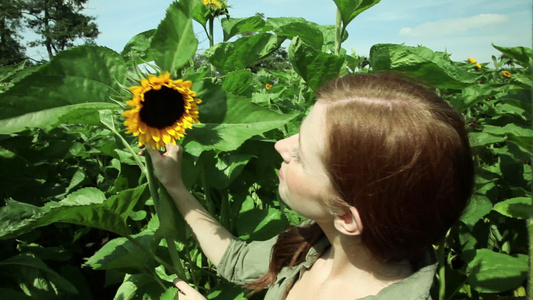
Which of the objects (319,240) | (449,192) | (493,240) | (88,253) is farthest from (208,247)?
(493,240)

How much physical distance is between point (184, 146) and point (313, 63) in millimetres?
399

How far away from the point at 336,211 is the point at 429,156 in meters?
0.23

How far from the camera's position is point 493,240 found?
1.65 metres

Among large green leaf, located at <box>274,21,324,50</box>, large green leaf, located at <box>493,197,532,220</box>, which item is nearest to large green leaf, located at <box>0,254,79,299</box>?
large green leaf, located at <box>274,21,324,50</box>

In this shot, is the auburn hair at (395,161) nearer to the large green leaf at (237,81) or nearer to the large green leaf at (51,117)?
the large green leaf at (237,81)

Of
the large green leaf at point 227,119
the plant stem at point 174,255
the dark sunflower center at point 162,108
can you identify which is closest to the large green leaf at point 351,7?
the large green leaf at point 227,119

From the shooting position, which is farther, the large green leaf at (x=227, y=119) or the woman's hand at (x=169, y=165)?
the woman's hand at (x=169, y=165)

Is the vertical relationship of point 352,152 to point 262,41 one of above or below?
below

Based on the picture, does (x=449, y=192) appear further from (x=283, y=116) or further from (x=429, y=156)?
(x=283, y=116)

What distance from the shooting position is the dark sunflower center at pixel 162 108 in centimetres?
92

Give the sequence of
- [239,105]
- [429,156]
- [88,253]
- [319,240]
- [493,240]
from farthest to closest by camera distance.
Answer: [88,253] < [493,240] < [319,240] < [239,105] < [429,156]

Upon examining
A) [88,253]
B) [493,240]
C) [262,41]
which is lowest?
[493,240]

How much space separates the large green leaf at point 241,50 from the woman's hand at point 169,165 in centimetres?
33

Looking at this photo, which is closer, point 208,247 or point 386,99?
point 386,99
